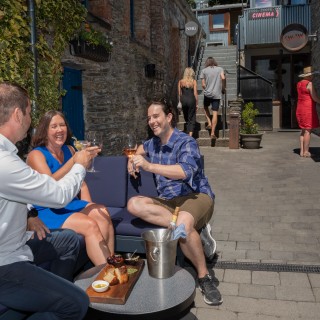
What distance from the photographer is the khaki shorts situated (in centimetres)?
342

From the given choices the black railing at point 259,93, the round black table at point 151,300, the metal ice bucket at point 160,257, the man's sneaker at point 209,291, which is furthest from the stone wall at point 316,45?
the round black table at point 151,300

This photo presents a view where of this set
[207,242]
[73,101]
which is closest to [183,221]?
[207,242]

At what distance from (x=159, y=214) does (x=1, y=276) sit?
5.01 ft

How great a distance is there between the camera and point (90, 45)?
6.79 m

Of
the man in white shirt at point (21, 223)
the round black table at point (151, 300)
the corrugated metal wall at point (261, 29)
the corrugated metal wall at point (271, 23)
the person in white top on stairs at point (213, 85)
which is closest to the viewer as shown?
the man in white shirt at point (21, 223)

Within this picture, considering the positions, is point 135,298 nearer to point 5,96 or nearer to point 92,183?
point 5,96

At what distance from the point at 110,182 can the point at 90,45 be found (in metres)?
3.42

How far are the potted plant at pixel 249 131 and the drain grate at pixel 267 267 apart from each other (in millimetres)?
7002

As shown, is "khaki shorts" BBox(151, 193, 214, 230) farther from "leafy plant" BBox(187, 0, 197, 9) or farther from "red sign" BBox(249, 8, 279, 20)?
"leafy plant" BBox(187, 0, 197, 9)

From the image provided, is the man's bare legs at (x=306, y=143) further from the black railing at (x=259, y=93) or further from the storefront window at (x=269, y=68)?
the storefront window at (x=269, y=68)

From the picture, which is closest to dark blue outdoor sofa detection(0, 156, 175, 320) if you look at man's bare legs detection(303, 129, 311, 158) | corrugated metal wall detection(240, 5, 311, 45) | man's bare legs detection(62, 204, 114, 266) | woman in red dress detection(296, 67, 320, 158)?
man's bare legs detection(62, 204, 114, 266)

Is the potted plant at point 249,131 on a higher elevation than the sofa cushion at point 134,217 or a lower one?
higher

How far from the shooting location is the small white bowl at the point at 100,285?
7.91 feet

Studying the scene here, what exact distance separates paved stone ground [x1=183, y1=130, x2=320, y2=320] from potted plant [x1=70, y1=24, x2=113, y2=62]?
3.07 metres
